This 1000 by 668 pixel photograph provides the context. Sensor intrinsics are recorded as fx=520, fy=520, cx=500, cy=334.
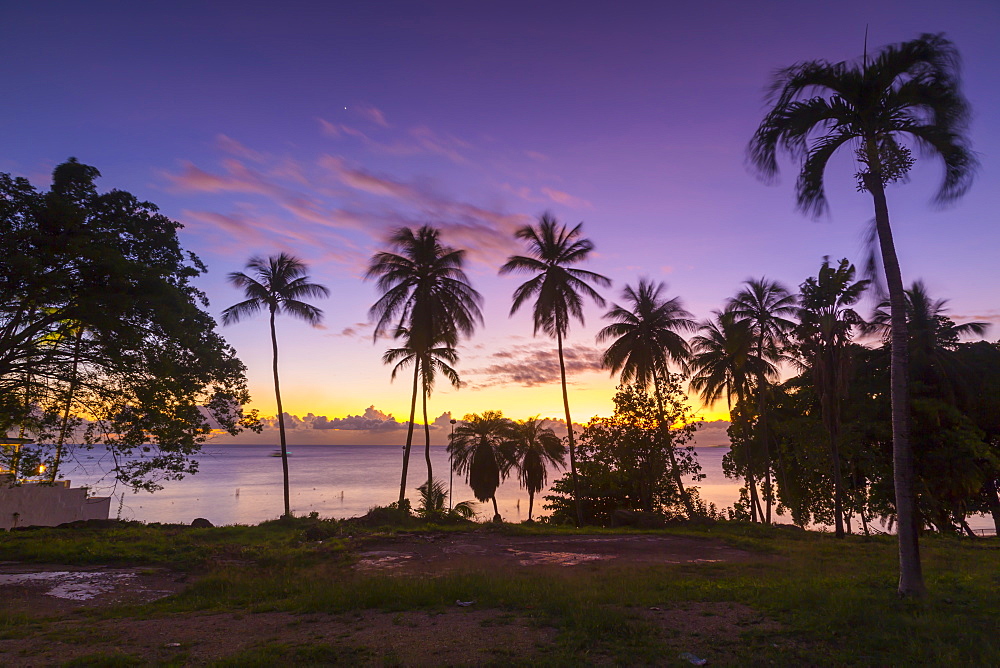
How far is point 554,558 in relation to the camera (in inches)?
616

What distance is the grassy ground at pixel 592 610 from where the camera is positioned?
275 inches

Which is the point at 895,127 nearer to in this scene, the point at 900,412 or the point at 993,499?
the point at 900,412

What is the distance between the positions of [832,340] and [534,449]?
26625 millimetres

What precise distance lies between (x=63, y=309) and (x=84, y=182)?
12.8 ft

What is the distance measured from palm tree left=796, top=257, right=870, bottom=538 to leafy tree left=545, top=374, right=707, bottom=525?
1047cm

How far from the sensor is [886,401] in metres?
25.5

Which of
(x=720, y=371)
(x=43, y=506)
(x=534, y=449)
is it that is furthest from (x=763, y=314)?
(x=43, y=506)

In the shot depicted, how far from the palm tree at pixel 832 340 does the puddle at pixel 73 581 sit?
23.2m

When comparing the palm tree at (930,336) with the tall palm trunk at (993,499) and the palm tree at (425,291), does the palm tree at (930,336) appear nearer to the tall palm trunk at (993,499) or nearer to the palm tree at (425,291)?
the tall palm trunk at (993,499)

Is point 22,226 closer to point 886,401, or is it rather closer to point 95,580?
point 95,580

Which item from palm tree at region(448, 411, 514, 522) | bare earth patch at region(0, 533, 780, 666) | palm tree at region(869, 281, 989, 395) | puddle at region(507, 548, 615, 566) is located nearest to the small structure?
bare earth patch at region(0, 533, 780, 666)

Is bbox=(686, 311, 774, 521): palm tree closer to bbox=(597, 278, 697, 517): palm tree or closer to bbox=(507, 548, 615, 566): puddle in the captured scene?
bbox=(597, 278, 697, 517): palm tree

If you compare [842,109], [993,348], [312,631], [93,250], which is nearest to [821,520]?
[993,348]

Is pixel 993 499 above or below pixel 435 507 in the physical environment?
above
